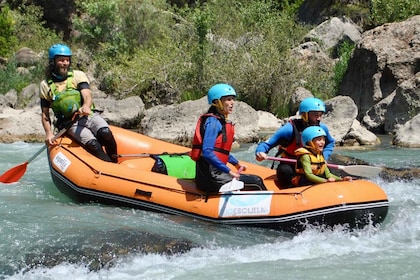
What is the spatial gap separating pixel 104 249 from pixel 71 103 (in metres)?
2.09

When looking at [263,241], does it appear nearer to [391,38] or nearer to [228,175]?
[228,175]

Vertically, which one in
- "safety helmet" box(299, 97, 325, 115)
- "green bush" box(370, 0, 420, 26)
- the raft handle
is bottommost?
the raft handle

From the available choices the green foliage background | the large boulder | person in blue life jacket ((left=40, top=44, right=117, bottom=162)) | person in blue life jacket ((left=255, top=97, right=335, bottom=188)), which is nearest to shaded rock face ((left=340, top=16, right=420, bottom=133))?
the green foliage background

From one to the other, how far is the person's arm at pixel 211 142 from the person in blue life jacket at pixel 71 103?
1429 millimetres

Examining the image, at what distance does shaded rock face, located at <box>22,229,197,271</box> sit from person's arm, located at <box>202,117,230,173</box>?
0.68m

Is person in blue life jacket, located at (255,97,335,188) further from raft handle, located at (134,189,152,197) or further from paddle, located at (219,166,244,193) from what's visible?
raft handle, located at (134,189,152,197)

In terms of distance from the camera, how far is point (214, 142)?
4680 millimetres

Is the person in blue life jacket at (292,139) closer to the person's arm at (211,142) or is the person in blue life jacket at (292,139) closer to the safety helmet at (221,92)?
the person's arm at (211,142)

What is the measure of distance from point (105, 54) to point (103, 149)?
11493 mm

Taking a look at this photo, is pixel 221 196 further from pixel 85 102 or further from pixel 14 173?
pixel 14 173

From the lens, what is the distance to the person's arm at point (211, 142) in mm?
4629

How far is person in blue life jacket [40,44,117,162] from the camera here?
18.5 ft

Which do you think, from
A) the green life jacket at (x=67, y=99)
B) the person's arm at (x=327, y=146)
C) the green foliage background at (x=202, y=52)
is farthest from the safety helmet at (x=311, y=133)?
the green foliage background at (x=202, y=52)

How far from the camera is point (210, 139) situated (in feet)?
15.2
